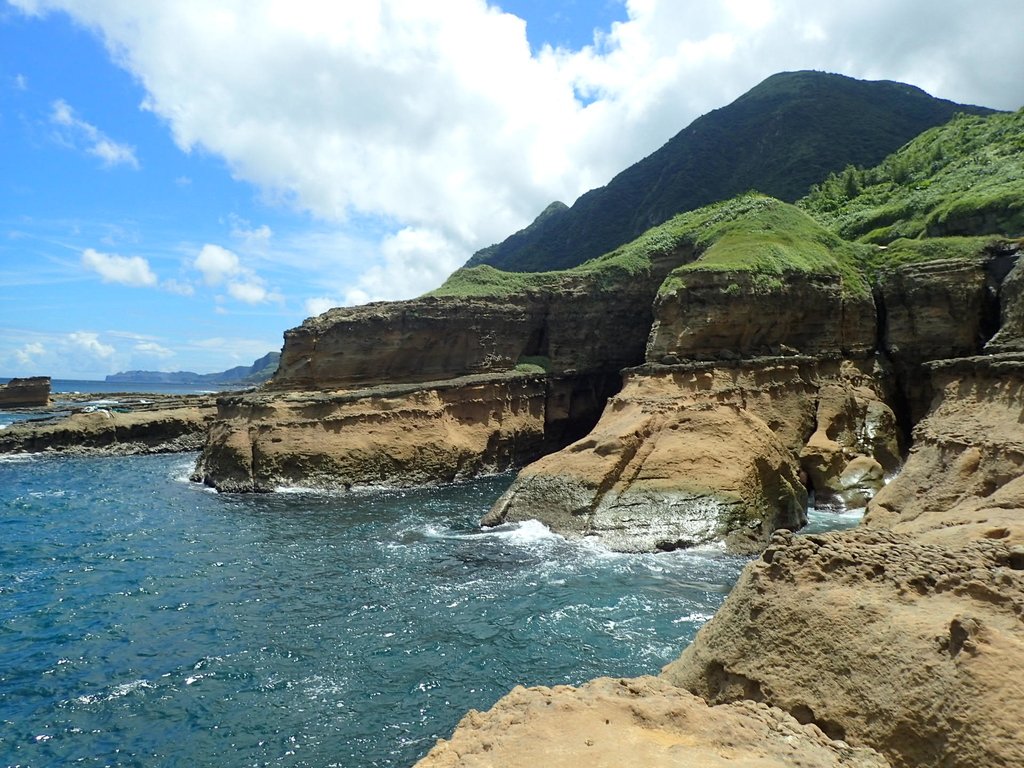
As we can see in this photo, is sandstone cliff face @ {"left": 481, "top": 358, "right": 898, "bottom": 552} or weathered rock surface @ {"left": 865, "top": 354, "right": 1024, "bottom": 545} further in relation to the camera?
sandstone cliff face @ {"left": 481, "top": 358, "right": 898, "bottom": 552}

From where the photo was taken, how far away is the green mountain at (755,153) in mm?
88562

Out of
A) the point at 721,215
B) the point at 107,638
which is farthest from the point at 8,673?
the point at 721,215

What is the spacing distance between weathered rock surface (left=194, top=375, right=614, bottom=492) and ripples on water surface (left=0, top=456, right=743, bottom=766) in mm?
6386

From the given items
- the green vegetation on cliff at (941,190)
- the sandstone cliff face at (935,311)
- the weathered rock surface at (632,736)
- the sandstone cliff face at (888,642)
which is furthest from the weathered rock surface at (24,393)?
the sandstone cliff face at (888,642)

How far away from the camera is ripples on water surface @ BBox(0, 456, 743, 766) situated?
10.4m

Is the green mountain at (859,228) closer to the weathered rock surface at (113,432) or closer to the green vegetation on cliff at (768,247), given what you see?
the green vegetation on cliff at (768,247)

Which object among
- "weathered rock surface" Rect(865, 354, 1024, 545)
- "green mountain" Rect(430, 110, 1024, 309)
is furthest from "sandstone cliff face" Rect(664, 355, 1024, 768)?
"green mountain" Rect(430, 110, 1024, 309)

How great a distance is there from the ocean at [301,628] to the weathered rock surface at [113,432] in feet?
80.9

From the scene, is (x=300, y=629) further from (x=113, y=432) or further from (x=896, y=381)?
(x=113, y=432)

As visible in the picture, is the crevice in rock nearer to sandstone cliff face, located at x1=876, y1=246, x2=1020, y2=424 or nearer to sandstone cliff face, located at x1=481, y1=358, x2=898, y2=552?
sandstone cliff face, located at x1=876, y1=246, x2=1020, y2=424

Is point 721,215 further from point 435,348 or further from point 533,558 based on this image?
point 533,558

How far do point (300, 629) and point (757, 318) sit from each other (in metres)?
23.2

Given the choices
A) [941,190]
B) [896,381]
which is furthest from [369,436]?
[941,190]

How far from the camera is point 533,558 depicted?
60.8 feet
